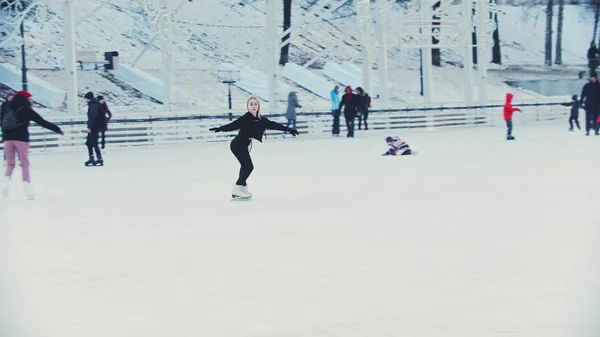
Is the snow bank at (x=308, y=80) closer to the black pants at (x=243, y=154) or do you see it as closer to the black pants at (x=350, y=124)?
the black pants at (x=350, y=124)

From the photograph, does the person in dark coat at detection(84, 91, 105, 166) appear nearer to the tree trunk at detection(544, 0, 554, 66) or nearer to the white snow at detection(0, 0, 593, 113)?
the white snow at detection(0, 0, 593, 113)

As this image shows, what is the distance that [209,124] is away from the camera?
3150 cm

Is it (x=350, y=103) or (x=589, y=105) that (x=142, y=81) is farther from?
(x=589, y=105)

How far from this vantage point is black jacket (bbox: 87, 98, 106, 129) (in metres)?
20.4

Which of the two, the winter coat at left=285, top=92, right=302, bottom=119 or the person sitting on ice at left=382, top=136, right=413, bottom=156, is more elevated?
the winter coat at left=285, top=92, right=302, bottom=119

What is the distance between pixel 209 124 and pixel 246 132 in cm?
1854

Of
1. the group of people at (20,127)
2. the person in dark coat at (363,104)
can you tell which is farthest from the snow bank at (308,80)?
the group of people at (20,127)

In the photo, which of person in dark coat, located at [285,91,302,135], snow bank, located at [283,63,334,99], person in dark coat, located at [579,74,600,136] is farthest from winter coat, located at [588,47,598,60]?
person in dark coat, located at [579,74,600,136]

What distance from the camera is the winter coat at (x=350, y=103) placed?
30.5 m

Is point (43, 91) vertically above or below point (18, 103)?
above

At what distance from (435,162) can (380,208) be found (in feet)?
25.2

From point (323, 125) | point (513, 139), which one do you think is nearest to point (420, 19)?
point (323, 125)

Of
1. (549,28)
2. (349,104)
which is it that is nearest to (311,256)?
(349,104)

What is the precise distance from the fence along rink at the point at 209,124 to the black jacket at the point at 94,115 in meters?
4.49
